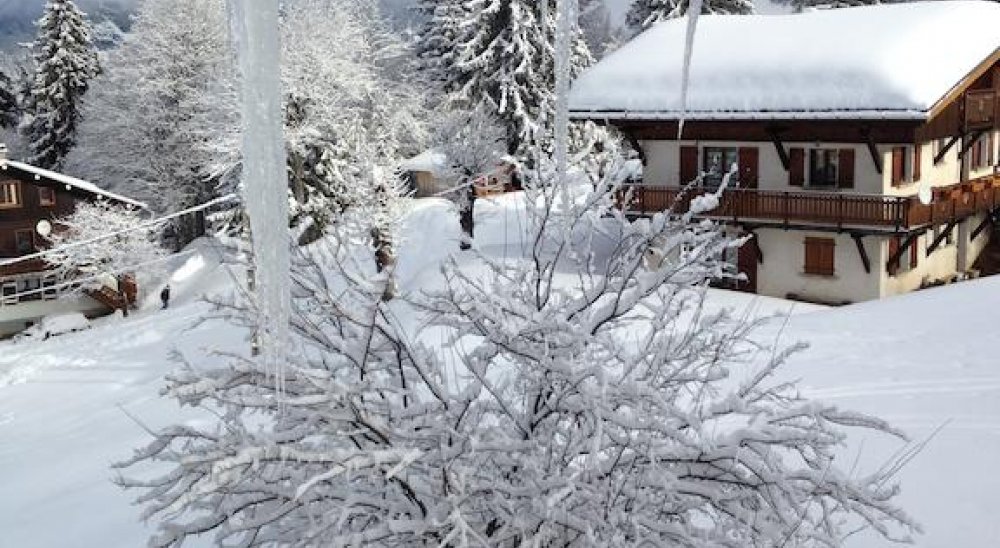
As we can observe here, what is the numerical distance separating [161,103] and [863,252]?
30083mm

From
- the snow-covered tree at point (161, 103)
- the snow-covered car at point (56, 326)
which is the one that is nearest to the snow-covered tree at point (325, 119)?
the snow-covered tree at point (161, 103)

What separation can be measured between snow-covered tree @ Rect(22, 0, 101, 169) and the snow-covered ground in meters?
19.2

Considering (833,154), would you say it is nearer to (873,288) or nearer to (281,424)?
(873,288)

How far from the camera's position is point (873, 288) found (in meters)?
21.6

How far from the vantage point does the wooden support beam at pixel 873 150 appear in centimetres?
2047

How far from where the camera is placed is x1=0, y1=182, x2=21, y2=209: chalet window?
36.4m

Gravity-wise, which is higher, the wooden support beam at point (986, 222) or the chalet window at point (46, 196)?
the chalet window at point (46, 196)

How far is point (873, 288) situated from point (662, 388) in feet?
58.0

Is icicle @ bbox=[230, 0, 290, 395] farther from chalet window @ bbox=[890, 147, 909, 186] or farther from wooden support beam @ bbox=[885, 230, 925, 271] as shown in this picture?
chalet window @ bbox=[890, 147, 909, 186]

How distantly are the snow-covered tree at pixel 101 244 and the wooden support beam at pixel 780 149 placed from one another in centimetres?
2215

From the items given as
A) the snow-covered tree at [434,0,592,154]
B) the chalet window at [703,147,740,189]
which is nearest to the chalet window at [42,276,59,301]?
the snow-covered tree at [434,0,592,154]

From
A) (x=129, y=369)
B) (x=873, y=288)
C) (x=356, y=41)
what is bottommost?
(x=129, y=369)

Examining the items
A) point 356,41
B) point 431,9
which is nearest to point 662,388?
point 356,41

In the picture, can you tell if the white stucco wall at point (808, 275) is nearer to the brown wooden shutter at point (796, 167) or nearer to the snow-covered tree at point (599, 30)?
the brown wooden shutter at point (796, 167)
